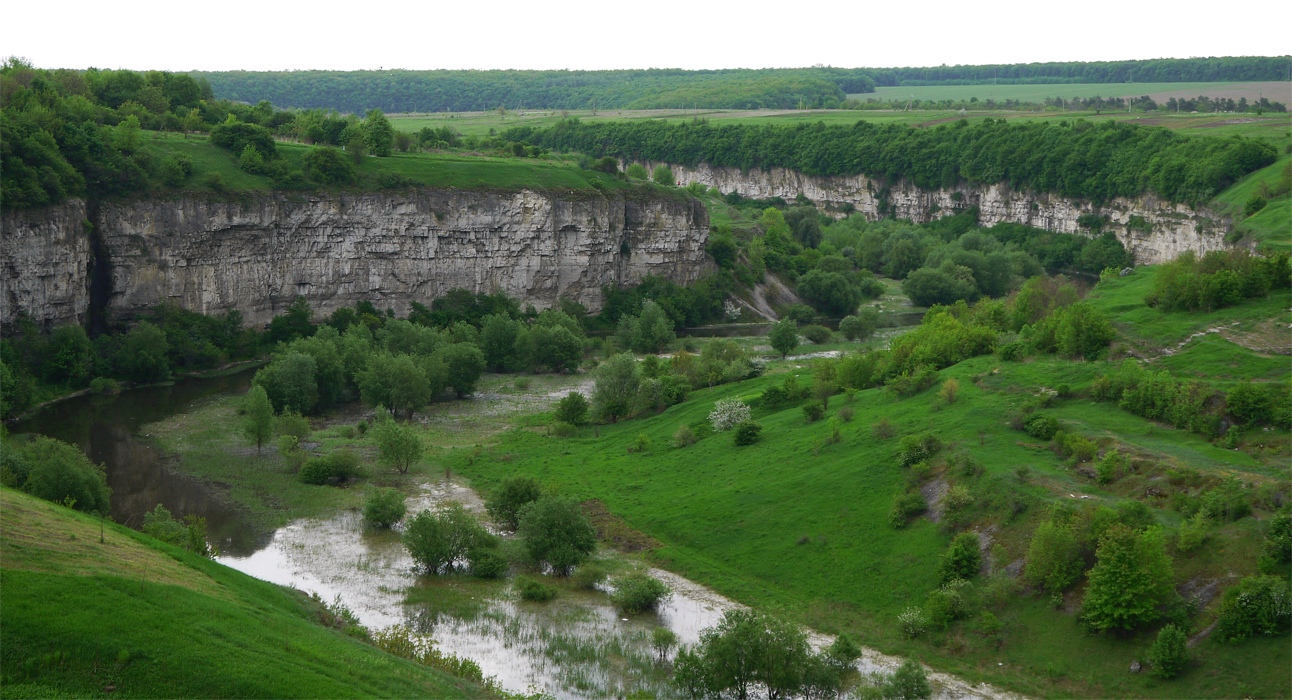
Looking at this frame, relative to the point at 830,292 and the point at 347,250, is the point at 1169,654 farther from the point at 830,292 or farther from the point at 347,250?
the point at 347,250

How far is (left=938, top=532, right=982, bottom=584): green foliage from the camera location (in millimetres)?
35812

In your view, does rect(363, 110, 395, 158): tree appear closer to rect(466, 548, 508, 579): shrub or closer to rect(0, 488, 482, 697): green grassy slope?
rect(466, 548, 508, 579): shrub

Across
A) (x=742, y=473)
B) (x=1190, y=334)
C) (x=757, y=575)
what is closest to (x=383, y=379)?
(x=742, y=473)

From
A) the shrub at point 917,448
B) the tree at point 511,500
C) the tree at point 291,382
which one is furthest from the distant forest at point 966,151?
the tree at point 291,382

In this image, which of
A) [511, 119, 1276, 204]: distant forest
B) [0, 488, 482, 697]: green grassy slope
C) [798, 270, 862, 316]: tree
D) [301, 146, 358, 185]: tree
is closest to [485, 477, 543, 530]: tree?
[0, 488, 482, 697]: green grassy slope

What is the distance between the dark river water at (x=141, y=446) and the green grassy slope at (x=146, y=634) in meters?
11.8

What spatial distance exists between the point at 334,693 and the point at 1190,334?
131ft

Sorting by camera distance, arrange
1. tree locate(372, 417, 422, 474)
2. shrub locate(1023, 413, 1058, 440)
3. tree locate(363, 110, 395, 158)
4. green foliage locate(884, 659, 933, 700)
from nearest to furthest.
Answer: green foliage locate(884, 659, 933, 700)
shrub locate(1023, 413, 1058, 440)
tree locate(372, 417, 422, 474)
tree locate(363, 110, 395, 158)

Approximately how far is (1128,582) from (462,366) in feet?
153

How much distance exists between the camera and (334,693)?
25422 millimetres

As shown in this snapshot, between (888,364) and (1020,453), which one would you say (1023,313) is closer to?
(888,364)

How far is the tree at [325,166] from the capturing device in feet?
289

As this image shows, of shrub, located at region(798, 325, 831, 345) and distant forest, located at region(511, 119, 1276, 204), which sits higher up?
distant forest, located at region(511, 119, 1276, 204)

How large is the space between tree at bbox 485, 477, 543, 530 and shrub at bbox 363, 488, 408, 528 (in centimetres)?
382
